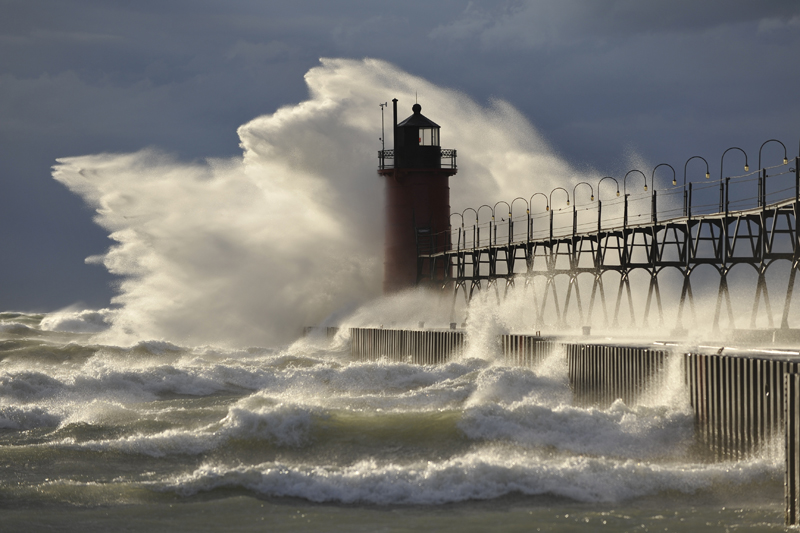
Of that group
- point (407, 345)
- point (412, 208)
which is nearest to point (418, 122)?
point (412, 208)

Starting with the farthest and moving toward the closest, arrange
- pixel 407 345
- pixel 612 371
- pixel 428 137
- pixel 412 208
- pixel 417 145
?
pixel 428 137 → pixel 417 145 → pixel 412 208 → pixel 407 345 → pixel 612 371

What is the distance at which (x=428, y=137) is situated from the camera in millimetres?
55125

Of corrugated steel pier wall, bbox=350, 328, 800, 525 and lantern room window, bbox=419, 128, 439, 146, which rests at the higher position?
lantern room window, bbox=419, 128, 439, 146

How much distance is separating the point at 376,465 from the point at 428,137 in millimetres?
41696

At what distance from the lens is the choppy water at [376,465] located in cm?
1230

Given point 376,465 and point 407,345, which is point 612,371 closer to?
point 376,465

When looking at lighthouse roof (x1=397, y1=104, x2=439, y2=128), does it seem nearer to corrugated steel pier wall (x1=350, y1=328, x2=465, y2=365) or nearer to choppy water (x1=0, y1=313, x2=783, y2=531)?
corrugated steel pier wall (x1=350, y1=328, x2=465, y2=365)

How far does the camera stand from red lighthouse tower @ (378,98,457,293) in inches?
2126

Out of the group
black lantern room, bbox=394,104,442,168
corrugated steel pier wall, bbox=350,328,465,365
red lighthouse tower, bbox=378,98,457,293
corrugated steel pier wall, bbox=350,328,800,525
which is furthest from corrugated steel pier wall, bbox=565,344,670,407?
black lantern room, bbox=394,104,442,168

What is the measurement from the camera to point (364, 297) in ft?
183

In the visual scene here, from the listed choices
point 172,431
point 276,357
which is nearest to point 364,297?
point 276,357

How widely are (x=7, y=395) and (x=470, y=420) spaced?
13686mm

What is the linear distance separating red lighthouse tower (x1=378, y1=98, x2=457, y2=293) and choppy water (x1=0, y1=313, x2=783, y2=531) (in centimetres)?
2909

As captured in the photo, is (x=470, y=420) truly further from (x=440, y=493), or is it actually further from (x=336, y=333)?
(x=336, y=333)
